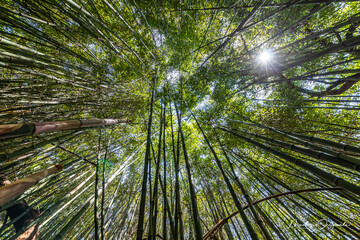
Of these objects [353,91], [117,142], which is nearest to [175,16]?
[117,142]

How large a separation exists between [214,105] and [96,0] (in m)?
3.73

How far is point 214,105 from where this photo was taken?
4.29 m

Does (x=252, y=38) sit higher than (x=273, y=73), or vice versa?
(x=252, y=38)

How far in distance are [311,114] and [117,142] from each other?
5180 millimetres

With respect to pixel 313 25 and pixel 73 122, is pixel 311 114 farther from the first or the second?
pixel 73 122

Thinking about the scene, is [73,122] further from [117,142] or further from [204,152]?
[204,152]

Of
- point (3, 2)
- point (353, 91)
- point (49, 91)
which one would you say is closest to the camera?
point (3, 2)

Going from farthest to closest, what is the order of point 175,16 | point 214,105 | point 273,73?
point 214,105
point 273,73
point 175,16

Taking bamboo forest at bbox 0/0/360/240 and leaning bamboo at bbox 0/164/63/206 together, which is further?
bamboo forest at bbox 0/0/360/240

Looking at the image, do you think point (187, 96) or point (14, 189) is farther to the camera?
point (187, 96)

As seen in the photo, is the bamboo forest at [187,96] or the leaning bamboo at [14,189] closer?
the leaning bamboo at [14,189]

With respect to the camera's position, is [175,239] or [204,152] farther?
[204,152]

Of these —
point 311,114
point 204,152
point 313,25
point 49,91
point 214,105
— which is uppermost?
point 313,25

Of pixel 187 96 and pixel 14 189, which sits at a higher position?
pixel 187 96
